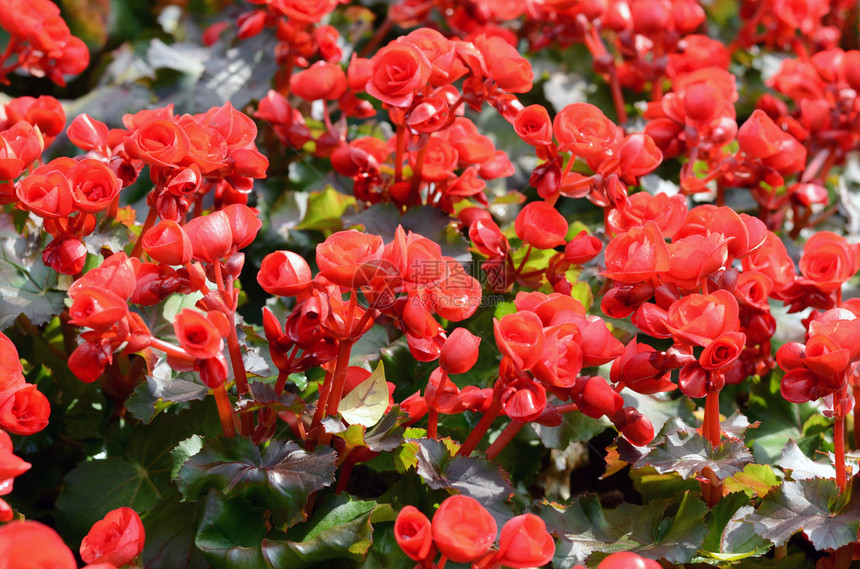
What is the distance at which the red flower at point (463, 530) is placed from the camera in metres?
0.58

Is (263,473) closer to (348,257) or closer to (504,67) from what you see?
(348,257)

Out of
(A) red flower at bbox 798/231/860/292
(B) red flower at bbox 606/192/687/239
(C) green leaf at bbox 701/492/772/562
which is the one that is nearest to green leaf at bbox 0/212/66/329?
(B) red flower at bbox 606/192/687/239

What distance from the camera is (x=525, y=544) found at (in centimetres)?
59

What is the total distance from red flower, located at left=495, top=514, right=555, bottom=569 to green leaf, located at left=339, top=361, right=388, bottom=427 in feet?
0.66

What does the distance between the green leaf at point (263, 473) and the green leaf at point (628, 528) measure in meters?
0.24

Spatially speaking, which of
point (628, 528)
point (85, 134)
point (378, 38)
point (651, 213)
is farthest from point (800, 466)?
point (378, 38)

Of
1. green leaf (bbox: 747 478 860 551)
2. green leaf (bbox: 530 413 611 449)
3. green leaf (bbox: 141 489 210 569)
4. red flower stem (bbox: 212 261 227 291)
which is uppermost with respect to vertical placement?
red flower stem (bbox: 212 261 227 291)

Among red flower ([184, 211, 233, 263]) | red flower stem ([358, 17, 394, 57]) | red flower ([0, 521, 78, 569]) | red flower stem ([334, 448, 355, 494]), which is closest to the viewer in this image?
red flower ([0, 521, 78, 569])

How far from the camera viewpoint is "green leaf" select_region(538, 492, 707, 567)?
2.39 ft

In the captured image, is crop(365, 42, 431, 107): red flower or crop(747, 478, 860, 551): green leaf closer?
crop(747, 478, 860, 551): green leaf

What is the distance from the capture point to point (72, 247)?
792 millimetres

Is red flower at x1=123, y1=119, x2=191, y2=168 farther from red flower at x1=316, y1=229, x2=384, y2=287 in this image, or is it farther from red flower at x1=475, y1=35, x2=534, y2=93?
red flower at x1=475, y1=35, x2=534, y2=93

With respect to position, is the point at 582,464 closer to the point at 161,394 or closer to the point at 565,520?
the point at 565,520

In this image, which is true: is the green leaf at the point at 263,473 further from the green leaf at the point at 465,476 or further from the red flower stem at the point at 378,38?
the red flower stem at the point at 378,38
